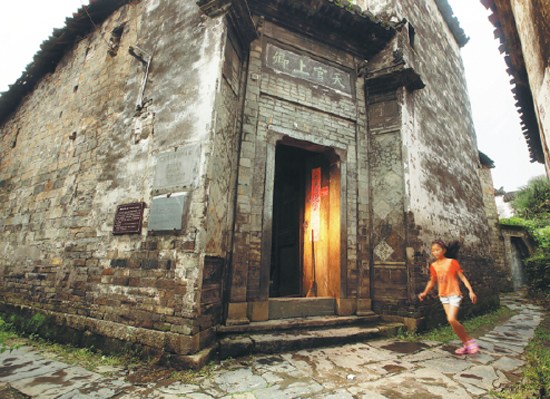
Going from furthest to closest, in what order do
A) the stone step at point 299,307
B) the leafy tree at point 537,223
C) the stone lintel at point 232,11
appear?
1. the leafy tree at point 537,223
2. the stone step at point 299,307
3. the stone lintel at point 232,11

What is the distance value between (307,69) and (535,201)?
799 inches

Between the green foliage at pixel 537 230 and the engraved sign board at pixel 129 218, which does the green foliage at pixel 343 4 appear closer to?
the engraved sign board at pixel 129 218

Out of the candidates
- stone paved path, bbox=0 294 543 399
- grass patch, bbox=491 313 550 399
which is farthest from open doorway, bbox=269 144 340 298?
grass patch, bbox=491 313 550 399

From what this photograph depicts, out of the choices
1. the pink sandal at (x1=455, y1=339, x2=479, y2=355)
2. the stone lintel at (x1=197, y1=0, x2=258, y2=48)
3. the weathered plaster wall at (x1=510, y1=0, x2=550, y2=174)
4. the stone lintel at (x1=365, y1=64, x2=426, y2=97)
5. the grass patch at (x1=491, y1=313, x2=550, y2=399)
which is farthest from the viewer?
the stone lintel at (x1=365, y1=64, x2=426, y2=97)

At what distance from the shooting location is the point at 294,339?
13.6ft

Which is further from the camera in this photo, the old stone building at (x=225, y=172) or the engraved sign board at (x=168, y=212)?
the old stone building at (x=225, y=172)

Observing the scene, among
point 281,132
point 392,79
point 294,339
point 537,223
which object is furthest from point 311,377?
point 537,223

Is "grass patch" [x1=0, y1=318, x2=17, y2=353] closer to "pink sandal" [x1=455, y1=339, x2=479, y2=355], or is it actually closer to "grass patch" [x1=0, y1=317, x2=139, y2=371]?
"grass patch" [x1=0, y1=317, x2=139, y2=371]

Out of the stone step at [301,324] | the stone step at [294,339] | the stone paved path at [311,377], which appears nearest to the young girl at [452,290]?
the stone paved path at [311,377]

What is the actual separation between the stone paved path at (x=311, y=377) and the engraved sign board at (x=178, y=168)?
2.48m

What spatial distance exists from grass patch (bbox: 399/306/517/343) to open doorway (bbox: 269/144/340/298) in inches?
62.1

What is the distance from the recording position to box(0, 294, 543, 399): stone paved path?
2.78 meters

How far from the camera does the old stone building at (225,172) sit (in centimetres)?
419

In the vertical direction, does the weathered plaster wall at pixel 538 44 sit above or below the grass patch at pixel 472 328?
above
